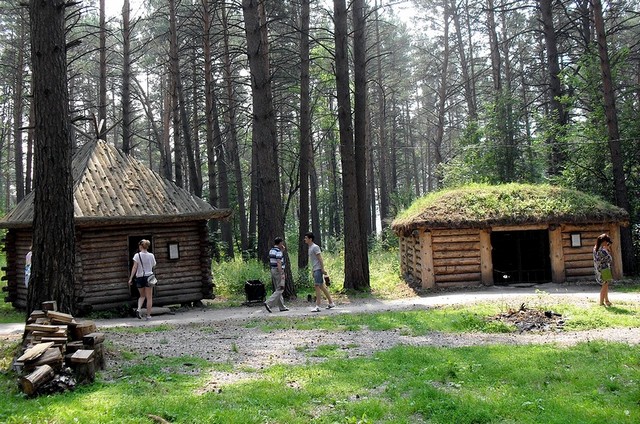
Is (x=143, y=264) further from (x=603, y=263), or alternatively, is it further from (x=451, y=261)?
(x=603, y=263)

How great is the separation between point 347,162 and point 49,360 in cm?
1229

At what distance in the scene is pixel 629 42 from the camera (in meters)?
35.5

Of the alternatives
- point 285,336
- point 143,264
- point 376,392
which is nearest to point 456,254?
point 285,336

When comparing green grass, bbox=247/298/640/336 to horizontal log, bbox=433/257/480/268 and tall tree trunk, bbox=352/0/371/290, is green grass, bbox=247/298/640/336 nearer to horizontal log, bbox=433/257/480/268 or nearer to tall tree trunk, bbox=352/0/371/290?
horizontal log, bbox=433/257/480/268

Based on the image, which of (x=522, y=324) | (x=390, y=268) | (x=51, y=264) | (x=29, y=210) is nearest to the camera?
(x=51, y=264)

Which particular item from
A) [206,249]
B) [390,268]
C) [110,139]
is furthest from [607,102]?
[110,139]

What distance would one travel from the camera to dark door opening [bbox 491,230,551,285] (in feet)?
63.7

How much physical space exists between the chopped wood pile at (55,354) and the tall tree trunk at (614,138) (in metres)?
17.9

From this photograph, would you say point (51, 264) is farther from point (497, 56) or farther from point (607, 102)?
point (497, 56)

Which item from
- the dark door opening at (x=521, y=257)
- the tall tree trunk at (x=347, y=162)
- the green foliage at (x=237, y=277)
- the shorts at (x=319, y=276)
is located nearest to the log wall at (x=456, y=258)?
the dark door opening at (x=521, y=257)

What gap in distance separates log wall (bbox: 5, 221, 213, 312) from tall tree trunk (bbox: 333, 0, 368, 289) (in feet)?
15.1

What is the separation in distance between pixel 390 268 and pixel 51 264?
17.2 metres

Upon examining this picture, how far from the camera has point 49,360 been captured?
6.62 metres

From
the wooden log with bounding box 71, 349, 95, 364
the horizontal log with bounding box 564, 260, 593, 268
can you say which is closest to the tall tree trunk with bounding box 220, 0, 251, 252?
the horizontal log with bounding box 564, 260, 593, 268
